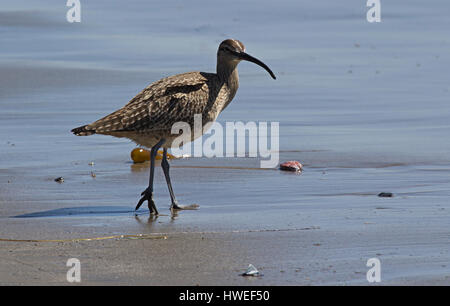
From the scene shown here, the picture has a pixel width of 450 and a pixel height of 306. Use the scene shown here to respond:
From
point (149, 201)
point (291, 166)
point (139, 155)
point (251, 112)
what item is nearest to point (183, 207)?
point (149, 201)

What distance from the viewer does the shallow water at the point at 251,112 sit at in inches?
296

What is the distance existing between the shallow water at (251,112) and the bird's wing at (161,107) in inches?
23.8

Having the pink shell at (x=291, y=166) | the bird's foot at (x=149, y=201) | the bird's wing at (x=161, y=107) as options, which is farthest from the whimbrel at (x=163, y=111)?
the pink shell at (x=291, y=166)

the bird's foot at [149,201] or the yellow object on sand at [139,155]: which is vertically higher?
the yellow object on sand at [139,155]

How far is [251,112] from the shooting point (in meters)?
12.2

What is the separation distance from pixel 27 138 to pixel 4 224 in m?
3.60

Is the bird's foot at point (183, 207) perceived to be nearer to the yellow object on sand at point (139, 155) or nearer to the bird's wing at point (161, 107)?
the bird's wing at point (161, 107)

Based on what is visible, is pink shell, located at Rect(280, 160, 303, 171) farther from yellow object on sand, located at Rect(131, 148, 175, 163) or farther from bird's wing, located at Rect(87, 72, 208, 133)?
yellow object on sand, located at Rect(131, 148, 175, 163)

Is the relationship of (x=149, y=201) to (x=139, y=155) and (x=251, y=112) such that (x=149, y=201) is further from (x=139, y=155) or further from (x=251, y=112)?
(x=251, y=112)

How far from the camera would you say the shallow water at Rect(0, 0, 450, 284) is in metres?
7.51

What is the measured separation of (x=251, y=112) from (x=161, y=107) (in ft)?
13.1

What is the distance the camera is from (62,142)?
10.5m

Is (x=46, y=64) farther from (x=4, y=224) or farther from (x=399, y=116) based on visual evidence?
(x=4, y=224)
